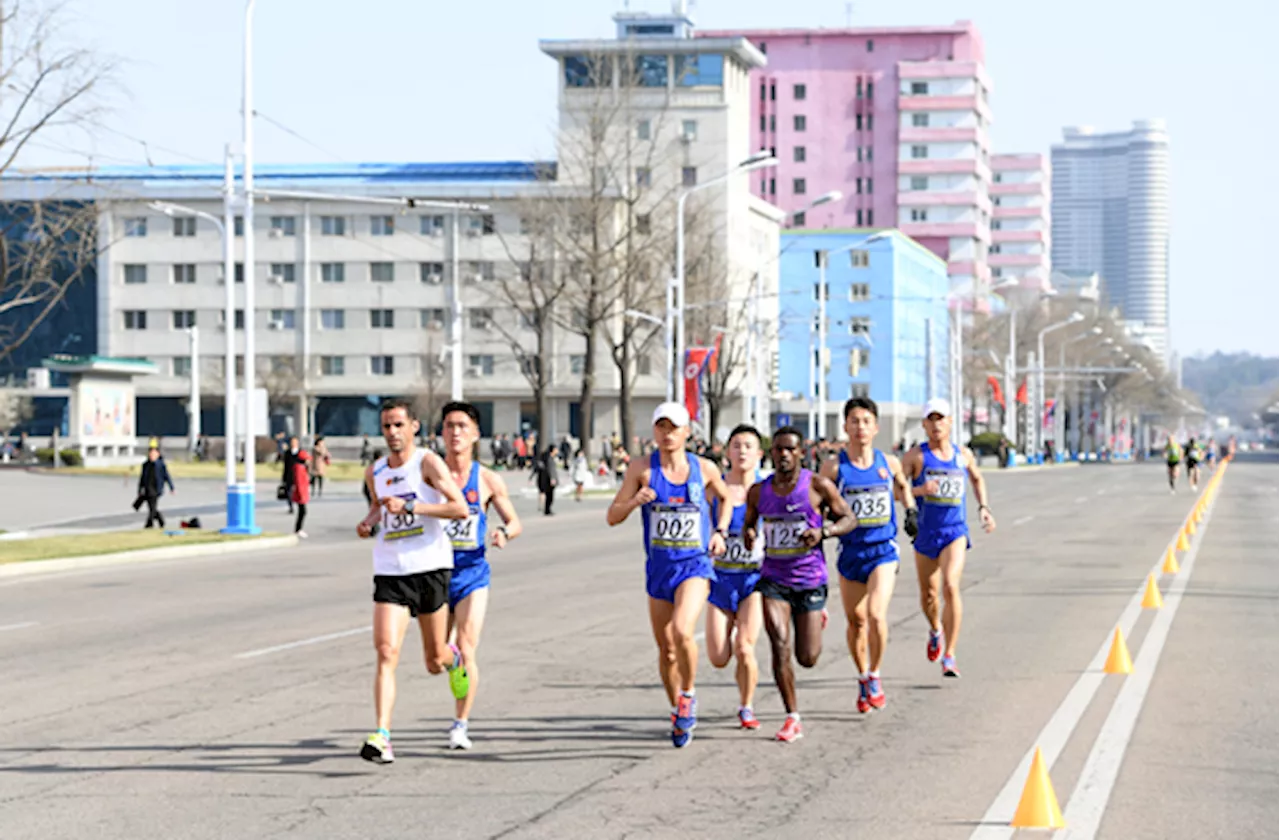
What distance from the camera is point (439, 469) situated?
976 cm

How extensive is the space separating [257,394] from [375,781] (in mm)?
25591

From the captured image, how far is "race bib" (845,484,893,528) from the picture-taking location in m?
11.8

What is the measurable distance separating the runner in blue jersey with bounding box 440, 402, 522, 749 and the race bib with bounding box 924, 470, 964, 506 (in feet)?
12.4

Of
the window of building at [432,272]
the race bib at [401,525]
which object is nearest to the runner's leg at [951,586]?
the race bib at [401,525]

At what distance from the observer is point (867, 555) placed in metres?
11.8

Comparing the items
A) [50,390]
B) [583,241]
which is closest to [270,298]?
[50,390]

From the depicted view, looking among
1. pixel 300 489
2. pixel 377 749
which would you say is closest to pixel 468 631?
pixel 377 749

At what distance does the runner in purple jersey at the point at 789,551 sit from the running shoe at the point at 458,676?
1.70 m

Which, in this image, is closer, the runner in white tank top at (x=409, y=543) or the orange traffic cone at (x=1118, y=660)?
the runner in white tank top at (x=409, y=543)

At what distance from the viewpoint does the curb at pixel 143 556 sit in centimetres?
2539

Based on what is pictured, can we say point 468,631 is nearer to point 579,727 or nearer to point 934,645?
point 579,727

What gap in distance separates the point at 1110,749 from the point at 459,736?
341cm

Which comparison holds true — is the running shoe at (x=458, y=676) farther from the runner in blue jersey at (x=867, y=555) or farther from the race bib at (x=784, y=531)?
the runner in blue jersey at (x=867, y=555)

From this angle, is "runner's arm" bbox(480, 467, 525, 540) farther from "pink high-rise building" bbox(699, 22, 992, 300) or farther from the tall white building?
"pink high-rise building" bbox(699, 22, 992, 300)
